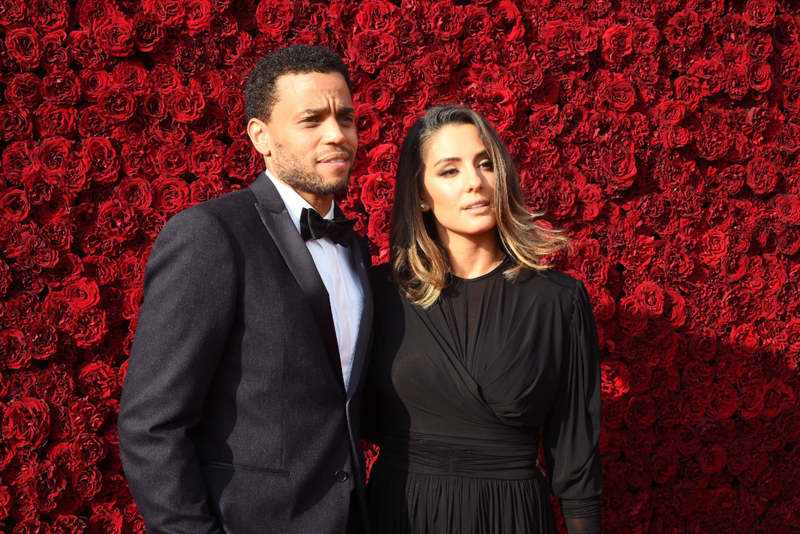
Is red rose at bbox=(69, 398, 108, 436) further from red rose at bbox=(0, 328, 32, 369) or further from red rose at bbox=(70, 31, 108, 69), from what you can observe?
red rose at bbox=(70, 31, 108, 69)

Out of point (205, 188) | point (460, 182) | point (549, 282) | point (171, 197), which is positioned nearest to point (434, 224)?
point (460, 182)

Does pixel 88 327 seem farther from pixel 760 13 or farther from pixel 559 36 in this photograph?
pixel 760 13

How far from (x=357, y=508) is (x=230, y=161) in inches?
61.6

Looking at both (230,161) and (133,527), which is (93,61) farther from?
(133,527)

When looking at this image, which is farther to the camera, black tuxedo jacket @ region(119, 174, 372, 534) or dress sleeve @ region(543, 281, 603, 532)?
dress sleeve @ region(543, 281, 603, 532)

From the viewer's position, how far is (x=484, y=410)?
210cm

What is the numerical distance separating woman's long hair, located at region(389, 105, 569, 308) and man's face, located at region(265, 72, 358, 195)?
537 mm

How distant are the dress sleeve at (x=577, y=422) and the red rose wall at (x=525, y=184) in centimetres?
90

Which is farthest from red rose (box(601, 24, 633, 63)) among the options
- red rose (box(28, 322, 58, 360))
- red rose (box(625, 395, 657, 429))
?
red rose (box(28, 322, 58, 360))

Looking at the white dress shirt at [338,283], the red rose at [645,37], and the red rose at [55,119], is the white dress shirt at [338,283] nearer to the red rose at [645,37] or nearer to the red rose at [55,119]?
the red rose at [55,119]

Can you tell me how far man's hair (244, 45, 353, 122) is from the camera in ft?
6.45

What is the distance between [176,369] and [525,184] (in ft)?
6.44

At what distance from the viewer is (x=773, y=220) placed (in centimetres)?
338

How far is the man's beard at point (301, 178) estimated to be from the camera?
1932 millimetres
